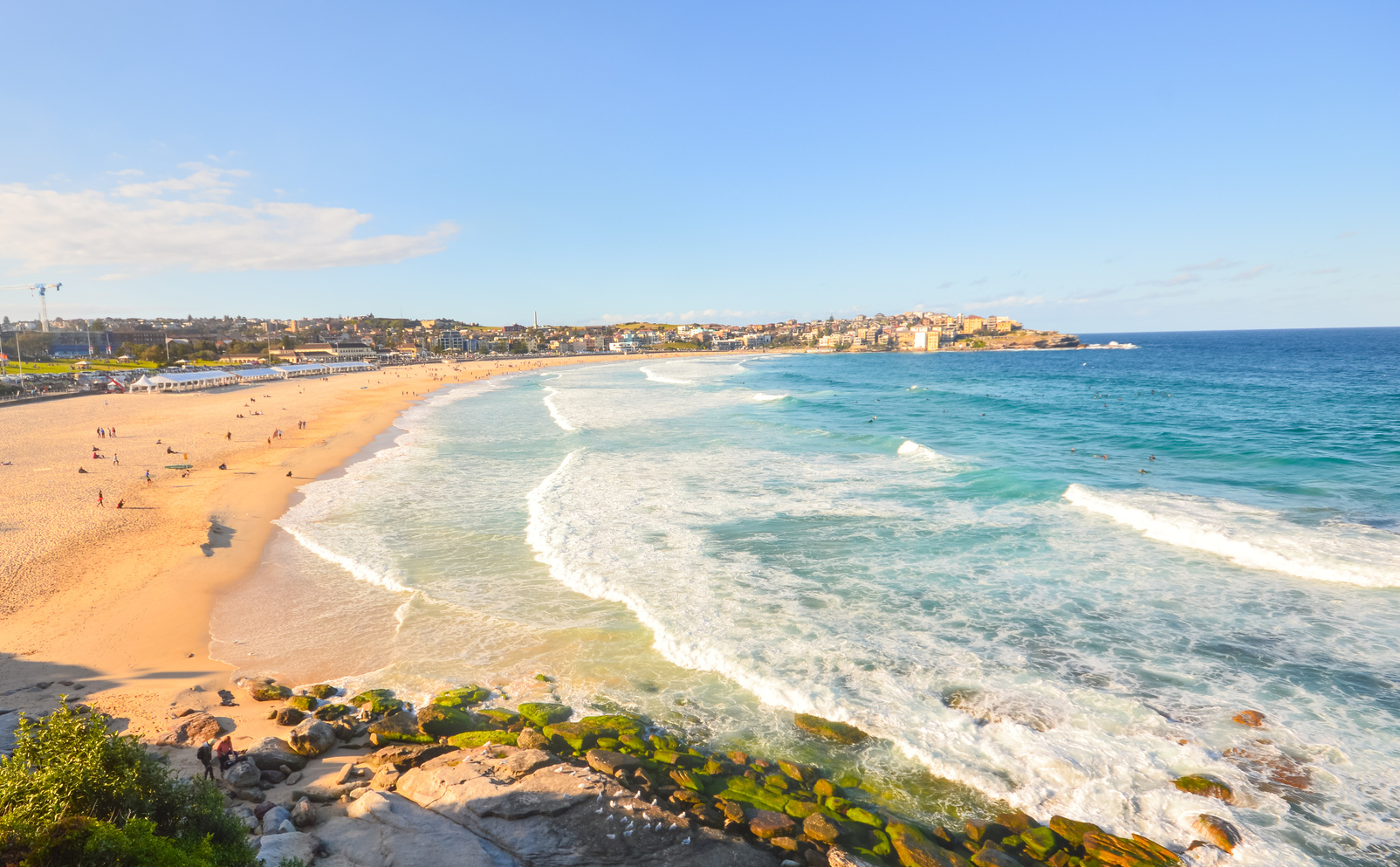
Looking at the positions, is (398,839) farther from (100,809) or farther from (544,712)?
(544,712)

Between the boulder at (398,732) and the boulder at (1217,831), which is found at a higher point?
the boulder at (398,732)

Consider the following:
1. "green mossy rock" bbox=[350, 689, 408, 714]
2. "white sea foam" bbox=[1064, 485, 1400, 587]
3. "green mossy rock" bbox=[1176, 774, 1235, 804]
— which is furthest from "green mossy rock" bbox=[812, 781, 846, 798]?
"white sea foam" bbox=[1064, 485, 1400, 587]

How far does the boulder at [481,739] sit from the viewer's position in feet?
26.5

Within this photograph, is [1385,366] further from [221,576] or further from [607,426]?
[221,576]

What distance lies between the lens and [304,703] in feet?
30.1

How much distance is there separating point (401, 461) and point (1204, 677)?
27.0m

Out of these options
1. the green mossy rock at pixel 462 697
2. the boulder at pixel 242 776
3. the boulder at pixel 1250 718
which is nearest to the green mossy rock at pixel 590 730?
the green mossy rock at pixel 462 697

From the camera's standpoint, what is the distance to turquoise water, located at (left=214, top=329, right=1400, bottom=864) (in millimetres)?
8047

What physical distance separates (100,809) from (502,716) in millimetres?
4399

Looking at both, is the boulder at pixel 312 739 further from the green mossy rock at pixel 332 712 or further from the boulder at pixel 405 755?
the boulder at pixel 405 755

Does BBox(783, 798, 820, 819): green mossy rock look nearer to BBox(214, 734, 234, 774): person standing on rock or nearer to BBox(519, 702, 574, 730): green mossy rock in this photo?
BBox(519, 702, 574, 730): green mossy rock

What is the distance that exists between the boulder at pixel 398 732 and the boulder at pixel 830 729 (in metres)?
4.92

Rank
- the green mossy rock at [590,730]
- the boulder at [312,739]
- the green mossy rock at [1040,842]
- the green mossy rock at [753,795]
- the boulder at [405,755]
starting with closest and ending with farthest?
the green mossy rock at [1040,842] → the green mossy rock at [753,795] → the boulder at [405,755] → the boulder at [312,739] → the green mossy rock at [590,730]

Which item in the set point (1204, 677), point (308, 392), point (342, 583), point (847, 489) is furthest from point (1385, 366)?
point (308, 392)
